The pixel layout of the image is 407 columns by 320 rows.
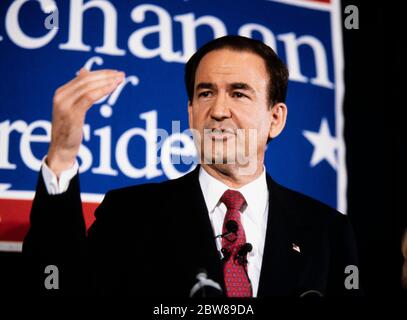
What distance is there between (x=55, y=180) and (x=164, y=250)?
1.43ft

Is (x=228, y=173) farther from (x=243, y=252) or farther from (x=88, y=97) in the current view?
(x=88, y=97)

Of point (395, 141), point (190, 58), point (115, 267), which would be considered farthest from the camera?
point (395, 141)

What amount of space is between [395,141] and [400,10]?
1.83 ft

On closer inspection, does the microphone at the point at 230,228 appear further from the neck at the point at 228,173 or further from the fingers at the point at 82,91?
the fingers at the point at 82,91

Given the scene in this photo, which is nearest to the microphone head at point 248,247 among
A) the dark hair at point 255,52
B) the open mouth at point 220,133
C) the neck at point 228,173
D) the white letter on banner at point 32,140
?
the neck at point 228,173

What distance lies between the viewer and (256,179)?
2.29 metres

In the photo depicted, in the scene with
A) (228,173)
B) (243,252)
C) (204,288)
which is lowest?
(204,288)

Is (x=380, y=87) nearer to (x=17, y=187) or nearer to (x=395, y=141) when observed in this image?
(x=395, y=141)

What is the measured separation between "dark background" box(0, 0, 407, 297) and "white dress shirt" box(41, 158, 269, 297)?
1.38 ft

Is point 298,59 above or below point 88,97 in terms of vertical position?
above

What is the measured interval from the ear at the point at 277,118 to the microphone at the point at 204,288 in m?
0.59

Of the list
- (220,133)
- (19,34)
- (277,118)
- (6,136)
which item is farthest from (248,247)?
(19,34)

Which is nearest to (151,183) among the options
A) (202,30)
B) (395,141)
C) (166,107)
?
(166,107)

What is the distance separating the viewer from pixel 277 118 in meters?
2.36
